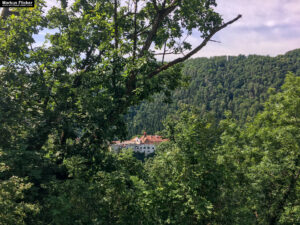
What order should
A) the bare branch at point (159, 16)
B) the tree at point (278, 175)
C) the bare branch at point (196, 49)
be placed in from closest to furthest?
the bare branch at point (159, 16), the bare branch at point (196, 49), the tree at point (278, 175)

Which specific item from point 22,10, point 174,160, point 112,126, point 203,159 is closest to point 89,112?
point 112,126

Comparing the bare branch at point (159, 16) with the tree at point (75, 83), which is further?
the bare branch at point (159, 16)

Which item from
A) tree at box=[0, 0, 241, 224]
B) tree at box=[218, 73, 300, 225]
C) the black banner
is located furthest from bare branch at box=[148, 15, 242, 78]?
the black banner

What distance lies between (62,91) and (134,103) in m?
2.75

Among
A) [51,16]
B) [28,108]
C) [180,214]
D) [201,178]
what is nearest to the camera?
[180,214]

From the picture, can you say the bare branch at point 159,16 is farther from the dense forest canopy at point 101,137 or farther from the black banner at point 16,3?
the black banner at point 16,3

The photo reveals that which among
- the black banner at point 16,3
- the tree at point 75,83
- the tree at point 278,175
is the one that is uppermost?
the black banner at point 16,3

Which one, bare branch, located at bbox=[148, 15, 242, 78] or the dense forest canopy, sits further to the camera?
bare branch, located at bbox=[148, 15, 242, 78]

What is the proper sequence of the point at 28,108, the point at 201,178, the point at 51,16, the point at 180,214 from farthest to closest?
the point at 51,16
the point at 28,108
the point at 201,178
the point at 180,214

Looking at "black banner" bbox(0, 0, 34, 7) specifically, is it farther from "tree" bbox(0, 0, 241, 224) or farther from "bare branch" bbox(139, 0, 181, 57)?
"bare branch" bbox(139, 0, 181, 57)

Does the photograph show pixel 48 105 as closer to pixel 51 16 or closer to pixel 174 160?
pixel 51 16

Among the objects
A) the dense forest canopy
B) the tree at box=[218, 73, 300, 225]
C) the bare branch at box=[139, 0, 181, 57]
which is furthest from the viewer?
the tree at box=[218, 73, 300, 225]

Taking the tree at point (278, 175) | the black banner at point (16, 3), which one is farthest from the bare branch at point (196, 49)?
the black banner at point (16, 3)

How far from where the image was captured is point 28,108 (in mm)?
8523
